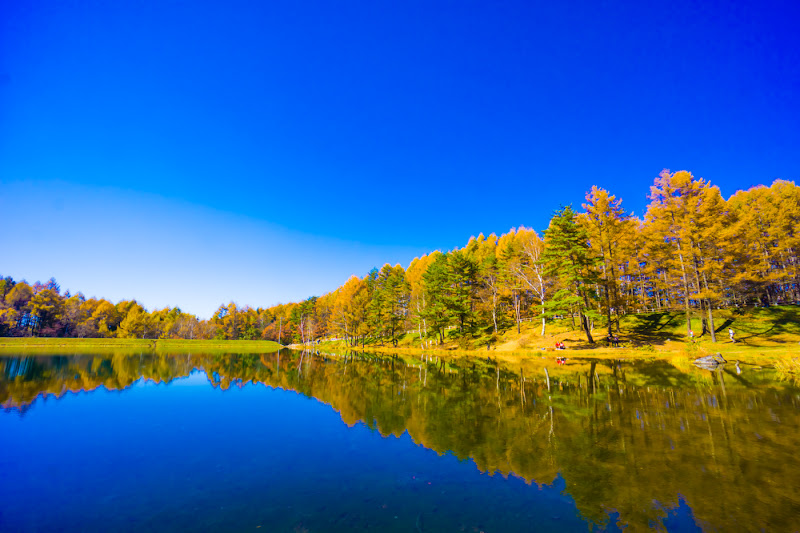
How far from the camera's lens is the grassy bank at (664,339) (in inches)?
1048

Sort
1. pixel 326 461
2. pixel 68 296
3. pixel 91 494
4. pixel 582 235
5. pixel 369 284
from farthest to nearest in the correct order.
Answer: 1. pixel 68 296
2. pixel 369 284
3. pixel 582 235
4. pixel 326 461
5. pixel 91 494

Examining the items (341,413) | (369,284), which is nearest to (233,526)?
(341,413)

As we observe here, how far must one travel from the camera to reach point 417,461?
8.78 m

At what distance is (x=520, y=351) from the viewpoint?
36812mm

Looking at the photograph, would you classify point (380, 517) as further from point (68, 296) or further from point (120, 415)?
point (68, 296)

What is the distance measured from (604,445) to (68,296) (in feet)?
452

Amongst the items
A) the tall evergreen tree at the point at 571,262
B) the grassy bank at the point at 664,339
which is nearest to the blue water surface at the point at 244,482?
the grassy bank at the point at 664,339

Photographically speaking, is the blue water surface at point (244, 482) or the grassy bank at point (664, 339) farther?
the grassy bank at point (664, 339)

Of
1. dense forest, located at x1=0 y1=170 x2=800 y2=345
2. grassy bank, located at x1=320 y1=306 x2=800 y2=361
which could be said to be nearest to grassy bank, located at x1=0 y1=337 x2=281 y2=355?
dense forest, located at x1=0 y1=170 x2=800 y2=345

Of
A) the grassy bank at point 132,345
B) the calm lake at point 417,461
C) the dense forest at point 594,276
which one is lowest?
the grassy bank at point 132,345

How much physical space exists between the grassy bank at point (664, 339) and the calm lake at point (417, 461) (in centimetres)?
1245

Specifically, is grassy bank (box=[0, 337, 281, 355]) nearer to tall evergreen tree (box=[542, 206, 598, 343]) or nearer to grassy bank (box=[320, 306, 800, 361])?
grassy bank (box=[320, 306, 800, 361])

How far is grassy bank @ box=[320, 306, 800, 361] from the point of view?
2662 centimetres

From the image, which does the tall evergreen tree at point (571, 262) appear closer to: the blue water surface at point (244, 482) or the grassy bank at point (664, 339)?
the grassy bank at point (664, 339)
